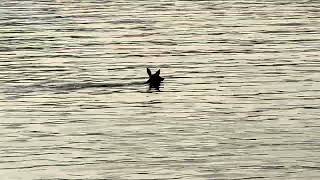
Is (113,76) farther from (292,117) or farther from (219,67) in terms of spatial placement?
(292,117)

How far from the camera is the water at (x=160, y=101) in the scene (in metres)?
25.7

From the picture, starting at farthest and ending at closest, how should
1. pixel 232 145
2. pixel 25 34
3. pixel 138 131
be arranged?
pixel 25 34 < pixel 138 131 < pixel 232 145

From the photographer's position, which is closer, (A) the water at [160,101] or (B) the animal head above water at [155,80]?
(A) the water at [160,101]

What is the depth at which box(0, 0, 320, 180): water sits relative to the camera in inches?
1013

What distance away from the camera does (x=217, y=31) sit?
62969 millimetres

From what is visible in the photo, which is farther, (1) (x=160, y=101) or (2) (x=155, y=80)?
(2) (x=155, y=80)

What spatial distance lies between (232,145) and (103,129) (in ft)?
16.4

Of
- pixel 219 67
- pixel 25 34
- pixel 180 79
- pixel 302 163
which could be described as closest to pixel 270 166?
pixel 302 163

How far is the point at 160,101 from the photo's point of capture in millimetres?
35500

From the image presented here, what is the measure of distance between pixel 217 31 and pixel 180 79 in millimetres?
22488

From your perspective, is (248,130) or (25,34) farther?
(25,34)

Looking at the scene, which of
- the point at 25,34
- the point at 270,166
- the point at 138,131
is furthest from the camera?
the point at 25,34

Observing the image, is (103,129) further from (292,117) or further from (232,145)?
(292,117)

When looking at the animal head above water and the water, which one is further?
the animal head above water
